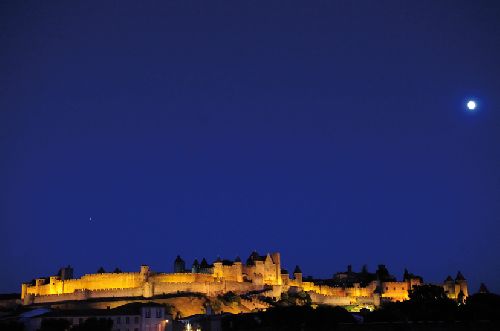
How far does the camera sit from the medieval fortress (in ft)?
309

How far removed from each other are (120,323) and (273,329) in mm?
17693

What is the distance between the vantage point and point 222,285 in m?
99.4

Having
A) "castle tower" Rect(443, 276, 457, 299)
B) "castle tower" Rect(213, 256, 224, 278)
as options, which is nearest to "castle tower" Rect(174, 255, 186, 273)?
"castle tower" Rect(213, 256, 224, 278)

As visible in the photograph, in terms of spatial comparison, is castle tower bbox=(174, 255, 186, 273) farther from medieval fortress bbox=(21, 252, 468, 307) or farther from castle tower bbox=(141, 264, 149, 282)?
castle tower bbox=(141, 264, 149, 282)

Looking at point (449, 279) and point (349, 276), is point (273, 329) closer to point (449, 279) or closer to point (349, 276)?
point (449, 279)

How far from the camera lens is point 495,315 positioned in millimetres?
64562

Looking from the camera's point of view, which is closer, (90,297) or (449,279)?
(90,297)

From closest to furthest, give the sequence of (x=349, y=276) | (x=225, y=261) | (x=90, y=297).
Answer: (x=90, y=297)
(x=225, y=261)
(x=349, y=276)

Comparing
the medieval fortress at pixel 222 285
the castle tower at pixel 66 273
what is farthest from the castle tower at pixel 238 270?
the castle tower at pixel 66 273

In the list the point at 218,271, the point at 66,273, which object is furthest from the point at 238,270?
the point at 66,273

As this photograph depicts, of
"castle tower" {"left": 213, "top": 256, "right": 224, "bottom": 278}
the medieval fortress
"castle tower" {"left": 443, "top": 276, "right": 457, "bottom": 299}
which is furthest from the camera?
"castle tower" {"left": 443, "top": 276, "right": 457, "bottom": 299}

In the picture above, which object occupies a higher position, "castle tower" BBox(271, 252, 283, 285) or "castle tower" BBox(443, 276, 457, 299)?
"castle tower" BBox(271, 252, 283, 285)

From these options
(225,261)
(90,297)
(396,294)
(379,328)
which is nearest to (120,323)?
(90,297)

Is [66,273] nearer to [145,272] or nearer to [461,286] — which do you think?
[145,272]
